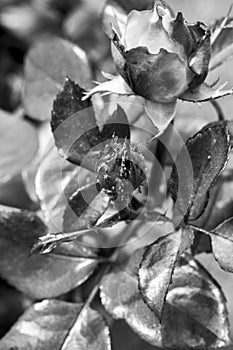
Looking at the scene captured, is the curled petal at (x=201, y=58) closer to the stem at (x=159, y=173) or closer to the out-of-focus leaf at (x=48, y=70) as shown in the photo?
the stem at (x=159, y=173)

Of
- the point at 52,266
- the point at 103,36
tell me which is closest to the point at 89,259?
the point at 52,266

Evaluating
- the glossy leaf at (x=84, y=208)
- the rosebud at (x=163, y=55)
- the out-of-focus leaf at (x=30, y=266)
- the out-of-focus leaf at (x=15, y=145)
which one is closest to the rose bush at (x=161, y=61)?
the rosebud at (x=163, y=55)

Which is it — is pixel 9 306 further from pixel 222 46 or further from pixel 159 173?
pixel 222 46

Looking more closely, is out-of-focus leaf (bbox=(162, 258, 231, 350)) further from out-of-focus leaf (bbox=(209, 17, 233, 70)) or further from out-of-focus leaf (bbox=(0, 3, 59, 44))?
out-of-focus leaf (bbox=(0, 3, 59, 44))

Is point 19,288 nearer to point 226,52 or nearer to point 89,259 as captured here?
point 89,259

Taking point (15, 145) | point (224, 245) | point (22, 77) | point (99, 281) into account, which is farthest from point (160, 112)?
point (22, 77)

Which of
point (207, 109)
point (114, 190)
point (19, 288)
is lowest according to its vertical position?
point (19, 288)
